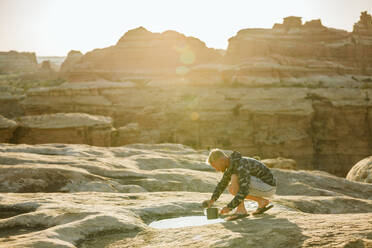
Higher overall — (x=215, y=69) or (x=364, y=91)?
(x=215, y=69)

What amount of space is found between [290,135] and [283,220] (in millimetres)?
31902

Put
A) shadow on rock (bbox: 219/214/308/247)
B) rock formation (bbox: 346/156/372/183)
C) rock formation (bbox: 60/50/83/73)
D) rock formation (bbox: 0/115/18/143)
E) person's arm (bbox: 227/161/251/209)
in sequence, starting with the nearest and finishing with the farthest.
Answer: shadow on rock (bbox: 219/214/308/247) → person's arm (bbox: 227/161/251/209) → rock formation (bbox: 346/156/372/183) → rock formation (bbox: 0/115/18/143) → rock formation (bbox: 60/50/83/73)

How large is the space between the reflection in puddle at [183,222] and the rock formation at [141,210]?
20 centimetres

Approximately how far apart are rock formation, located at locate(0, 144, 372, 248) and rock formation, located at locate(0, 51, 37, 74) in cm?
8390

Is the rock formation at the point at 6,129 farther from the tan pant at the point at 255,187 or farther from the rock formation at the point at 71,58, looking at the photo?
the rock formation at the point at 71,58

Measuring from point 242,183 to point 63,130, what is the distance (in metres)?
25.1

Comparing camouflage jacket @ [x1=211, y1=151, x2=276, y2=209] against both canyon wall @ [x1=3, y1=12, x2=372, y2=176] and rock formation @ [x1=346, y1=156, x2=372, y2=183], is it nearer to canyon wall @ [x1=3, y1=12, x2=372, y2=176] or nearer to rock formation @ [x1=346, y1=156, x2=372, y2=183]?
rock formation @ [x1=346, y1=156, x2=372, y2=183]

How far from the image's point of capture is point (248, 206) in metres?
6.09

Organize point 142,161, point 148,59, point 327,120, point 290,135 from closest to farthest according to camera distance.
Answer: point 142,161
point 290,135
point 327,120
point 148,59

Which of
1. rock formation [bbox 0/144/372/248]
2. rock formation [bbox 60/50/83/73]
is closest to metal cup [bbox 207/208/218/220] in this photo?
rock formation [bbox 0/144/372/248]

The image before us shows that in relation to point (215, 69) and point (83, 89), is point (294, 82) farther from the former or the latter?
point (83, 89)

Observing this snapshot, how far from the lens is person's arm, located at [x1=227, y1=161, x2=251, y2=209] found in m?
4.72

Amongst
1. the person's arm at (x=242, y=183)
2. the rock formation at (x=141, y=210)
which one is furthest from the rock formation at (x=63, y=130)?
the person's arm at (x=242, y=183)

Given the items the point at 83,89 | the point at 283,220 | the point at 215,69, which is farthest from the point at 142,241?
the point at 215,69
